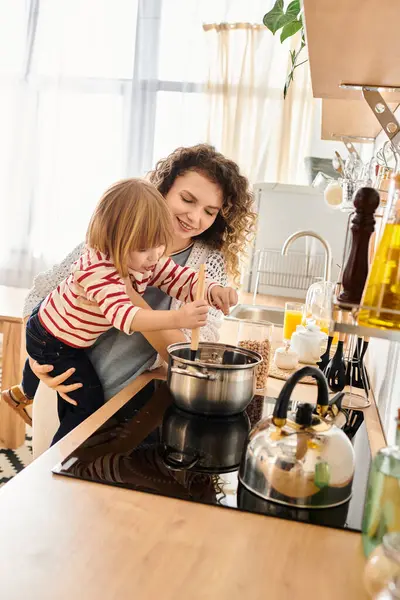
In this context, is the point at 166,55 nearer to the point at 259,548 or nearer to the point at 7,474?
the point at 7,474

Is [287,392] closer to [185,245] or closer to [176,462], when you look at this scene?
[176,462]

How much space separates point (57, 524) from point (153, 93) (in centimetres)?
467

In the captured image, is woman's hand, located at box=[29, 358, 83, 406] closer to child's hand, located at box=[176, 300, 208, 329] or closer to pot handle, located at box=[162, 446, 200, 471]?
child's hand, located at box=[176, 300, 208, 329]

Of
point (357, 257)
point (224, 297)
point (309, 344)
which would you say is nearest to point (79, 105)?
point (309, 344)

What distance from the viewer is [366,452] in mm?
1193

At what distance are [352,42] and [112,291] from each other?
0.73 m

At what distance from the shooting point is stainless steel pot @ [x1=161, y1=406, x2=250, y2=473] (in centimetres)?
106

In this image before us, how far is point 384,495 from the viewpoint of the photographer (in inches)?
28.9

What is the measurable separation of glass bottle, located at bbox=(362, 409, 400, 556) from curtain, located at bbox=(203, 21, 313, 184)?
4.24 m

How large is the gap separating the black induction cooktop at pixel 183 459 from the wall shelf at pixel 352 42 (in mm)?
684

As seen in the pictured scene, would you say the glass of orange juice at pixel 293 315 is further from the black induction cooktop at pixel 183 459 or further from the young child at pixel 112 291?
the black induction cooktop at pixel 183 459

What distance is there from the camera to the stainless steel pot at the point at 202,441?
3.47 ft

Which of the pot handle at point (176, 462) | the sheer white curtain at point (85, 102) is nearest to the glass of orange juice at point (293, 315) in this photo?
the pot handle at point (176, 462)

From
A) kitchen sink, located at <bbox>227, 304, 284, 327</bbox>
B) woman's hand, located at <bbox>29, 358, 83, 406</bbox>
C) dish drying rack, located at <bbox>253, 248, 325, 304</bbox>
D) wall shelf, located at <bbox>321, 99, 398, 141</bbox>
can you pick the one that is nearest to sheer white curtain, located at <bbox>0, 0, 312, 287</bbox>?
dish drying rack, located at <bbox>253, 248, 325, 304</bbox>
